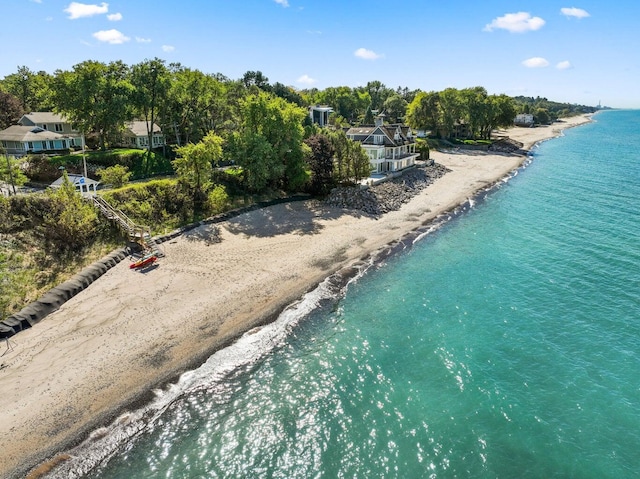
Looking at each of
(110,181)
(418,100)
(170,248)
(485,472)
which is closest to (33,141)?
(110,181)

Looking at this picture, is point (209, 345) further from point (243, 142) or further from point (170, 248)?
point (243, 142)

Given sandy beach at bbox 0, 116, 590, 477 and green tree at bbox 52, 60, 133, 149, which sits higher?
green tree at bbox 52, 60, 133, 149

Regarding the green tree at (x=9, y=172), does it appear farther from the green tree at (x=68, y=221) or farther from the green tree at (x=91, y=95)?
the green tree at (x=91, y=95)

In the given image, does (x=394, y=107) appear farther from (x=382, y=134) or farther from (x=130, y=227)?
(x=130, y=227)

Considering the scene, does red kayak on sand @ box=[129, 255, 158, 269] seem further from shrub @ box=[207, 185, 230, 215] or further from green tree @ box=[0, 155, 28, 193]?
green tree @ box=[0, 155, 28, 193]

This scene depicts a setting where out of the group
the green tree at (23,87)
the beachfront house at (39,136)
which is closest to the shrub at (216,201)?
the beachfront house at (39,136)

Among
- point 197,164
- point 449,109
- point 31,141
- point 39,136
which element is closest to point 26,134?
point 31,141

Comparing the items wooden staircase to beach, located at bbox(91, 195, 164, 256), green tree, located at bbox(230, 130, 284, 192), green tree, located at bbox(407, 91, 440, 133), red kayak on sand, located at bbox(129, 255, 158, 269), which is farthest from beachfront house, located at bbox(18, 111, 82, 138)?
green tree, located at bbox(407, 91, 440, 133)
